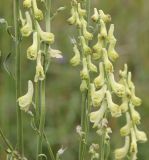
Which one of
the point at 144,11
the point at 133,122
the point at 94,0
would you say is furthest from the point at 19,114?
the point at 144,11

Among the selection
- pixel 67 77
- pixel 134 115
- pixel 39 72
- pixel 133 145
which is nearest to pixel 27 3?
pixel 39 72

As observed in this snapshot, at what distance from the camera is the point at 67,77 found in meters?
5.72

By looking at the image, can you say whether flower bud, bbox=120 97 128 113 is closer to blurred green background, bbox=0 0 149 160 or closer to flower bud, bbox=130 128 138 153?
flower bud, bbox=130 128 138 153

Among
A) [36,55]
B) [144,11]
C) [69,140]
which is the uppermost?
[144,11]

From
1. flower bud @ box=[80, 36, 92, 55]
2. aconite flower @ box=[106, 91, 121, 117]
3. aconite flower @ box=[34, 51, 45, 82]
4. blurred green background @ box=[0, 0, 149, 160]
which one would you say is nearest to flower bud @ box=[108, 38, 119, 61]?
flower bud @ box=[80, 36, 92, 55]

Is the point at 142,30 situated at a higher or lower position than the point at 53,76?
higher

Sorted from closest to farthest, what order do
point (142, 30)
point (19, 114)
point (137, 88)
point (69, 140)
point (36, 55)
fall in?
point (36, 55) → point (19, 114) → point (69, 140) → point (137, 88) → point (142, 30)

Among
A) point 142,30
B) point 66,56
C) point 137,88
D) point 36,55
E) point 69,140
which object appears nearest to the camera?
point 36,55

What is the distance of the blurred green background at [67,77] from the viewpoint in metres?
5.14

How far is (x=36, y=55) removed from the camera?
2.83 metres

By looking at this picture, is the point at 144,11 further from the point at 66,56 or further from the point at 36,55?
the point at 36,55

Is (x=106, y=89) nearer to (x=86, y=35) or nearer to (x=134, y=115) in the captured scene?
(x=134, y=115)

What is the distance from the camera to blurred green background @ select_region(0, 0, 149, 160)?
5145 mm

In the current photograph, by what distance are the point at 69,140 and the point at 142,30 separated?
73.5 inches
